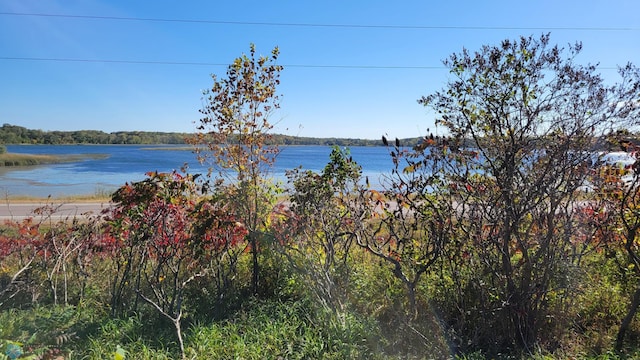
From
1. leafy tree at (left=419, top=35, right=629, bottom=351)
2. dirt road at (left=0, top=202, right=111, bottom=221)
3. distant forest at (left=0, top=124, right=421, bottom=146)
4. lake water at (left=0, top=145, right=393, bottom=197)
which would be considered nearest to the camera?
leafy tree at (left=419, top=35, right=629, bottom=351)

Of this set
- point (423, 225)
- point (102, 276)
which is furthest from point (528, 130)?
point (102, 276)

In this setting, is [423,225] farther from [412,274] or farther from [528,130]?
[528,130]

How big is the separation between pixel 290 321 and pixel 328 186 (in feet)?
4.66

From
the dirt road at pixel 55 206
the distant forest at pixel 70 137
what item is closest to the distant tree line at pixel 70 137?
the distant forest at pixel 70 137

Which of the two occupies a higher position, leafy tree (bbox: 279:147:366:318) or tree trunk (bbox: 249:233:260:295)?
leafy tree (bbox: 279:147:366:318)

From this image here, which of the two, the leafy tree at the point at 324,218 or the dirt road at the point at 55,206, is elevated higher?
the leafy tree at the point at 324,218

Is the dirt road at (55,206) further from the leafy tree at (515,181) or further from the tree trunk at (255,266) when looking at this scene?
the leafy tree at (515,181)

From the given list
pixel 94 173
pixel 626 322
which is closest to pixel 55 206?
pixel 626 322

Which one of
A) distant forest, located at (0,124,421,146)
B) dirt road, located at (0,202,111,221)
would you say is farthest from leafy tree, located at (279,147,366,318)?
distant forest, located at (0,124,421,146)

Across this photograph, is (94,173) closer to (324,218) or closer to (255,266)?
(255,266)

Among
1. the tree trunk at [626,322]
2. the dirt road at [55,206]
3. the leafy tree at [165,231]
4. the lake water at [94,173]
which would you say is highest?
the leafy tree at [165,231]

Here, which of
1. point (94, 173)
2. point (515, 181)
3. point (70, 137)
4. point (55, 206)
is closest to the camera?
point (515, 181)

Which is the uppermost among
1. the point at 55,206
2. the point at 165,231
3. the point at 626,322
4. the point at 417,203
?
A: the point at 417,203

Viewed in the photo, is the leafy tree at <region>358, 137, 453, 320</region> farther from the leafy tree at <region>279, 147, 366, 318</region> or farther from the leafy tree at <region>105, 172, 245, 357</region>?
the leafy tree at <region>105, 172, 245, 357</region>
